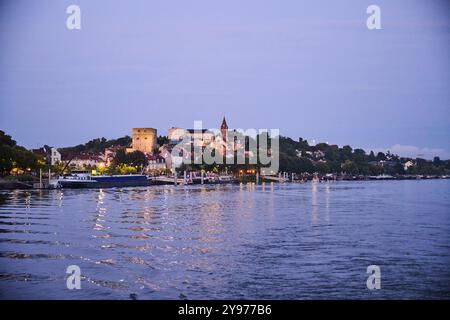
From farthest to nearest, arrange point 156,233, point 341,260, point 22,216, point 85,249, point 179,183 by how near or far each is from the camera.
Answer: point 179,183, point 22,216, point 156,233, point 85,249, point 341,260

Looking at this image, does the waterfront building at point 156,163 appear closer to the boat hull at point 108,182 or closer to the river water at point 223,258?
the boat hull at point 108,182

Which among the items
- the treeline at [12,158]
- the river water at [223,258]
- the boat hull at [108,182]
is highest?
the treeline at [12,158]

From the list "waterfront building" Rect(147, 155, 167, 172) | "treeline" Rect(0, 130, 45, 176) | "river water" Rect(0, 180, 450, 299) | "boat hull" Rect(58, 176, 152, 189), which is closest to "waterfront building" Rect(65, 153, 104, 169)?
"waterfront building" Rect(147, 155, 167, 172)

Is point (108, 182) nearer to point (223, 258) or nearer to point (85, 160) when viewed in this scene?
point (85, 160)

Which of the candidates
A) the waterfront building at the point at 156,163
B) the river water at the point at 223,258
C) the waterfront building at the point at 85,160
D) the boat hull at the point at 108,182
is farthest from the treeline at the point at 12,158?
the waterfront building at the point at 85,160

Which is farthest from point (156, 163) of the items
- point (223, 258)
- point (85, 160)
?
point (223, 258)

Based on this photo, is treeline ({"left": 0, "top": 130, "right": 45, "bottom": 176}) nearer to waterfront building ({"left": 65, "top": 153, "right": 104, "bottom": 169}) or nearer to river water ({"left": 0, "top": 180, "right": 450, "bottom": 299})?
river water ({"left": 0, "top": 180, "right": 450, "bottom": 299})

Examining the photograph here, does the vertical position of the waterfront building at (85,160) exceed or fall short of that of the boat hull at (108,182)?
it exceeds it

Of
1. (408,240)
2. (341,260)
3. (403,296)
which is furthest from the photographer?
(408,240)

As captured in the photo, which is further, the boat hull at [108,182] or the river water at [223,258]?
the boat hull at [108,182]

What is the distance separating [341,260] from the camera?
17359mm

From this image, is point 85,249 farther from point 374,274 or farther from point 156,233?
point 374,274
